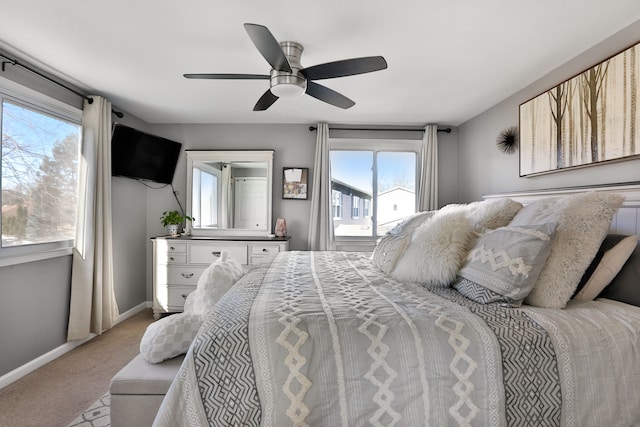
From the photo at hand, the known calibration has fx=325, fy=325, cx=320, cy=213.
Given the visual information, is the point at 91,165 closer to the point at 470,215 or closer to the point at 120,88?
the point at 120,88

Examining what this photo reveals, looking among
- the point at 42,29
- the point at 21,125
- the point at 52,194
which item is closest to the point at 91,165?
the point at 52,194

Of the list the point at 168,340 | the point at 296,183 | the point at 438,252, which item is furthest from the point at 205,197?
the point at 438,252

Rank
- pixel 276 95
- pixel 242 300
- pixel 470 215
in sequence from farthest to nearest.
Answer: pixel 276 95 < pixel 470 215 < pixel 242 300

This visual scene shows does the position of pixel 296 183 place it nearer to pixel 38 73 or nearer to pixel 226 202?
pixel 226 202

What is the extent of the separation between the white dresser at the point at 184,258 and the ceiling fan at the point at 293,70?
1.84m

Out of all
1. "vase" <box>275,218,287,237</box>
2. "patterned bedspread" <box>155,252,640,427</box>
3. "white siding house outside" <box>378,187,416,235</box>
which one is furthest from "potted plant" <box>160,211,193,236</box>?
"patterned bedspread" <box>155,252,640,427</box>

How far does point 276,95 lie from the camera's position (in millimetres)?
2307

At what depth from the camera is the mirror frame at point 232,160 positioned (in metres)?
4.13

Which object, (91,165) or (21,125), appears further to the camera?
(91,165)

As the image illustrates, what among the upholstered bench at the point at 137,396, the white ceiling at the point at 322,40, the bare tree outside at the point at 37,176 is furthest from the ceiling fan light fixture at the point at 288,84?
the bare tree outside at the point at 37,176

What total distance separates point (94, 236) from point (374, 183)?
3140 millimetres

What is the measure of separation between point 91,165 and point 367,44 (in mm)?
2681

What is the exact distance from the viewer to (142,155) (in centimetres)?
380

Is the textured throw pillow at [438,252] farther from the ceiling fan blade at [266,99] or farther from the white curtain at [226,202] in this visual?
the white curtain at [226,202]
